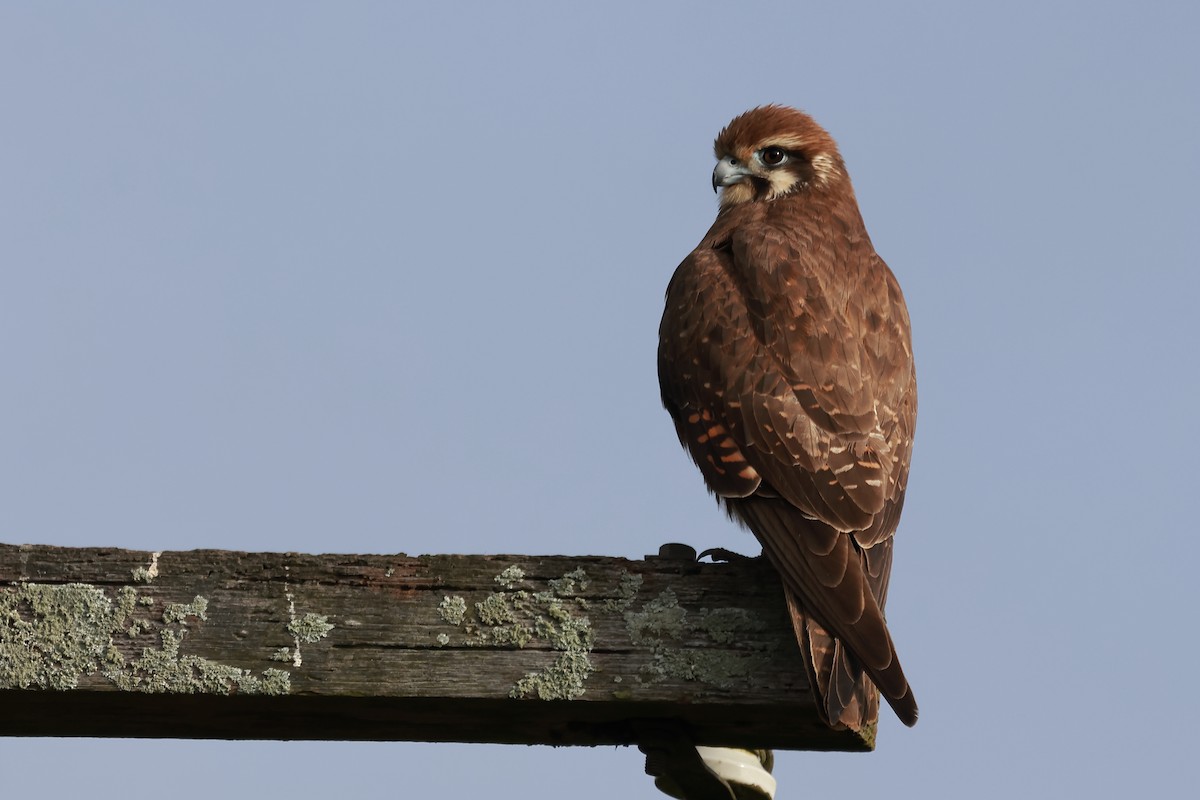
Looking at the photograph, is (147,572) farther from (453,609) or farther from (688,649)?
(688,649)

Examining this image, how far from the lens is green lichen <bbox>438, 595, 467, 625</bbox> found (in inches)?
88.7

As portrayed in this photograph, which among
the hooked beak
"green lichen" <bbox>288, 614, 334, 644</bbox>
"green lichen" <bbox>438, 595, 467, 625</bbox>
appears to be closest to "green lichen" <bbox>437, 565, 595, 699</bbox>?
"green lichen" <bbox>438, 595, 467, 625</bbox>

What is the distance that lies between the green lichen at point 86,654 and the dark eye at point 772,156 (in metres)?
4.16

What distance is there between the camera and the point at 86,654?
2.20m

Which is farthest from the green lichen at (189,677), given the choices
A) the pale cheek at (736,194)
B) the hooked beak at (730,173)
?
the hooked beak at (730,173)

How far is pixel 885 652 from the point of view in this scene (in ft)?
8.52

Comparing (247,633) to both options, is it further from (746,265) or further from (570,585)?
(746,265)

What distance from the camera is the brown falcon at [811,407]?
261 centimetres

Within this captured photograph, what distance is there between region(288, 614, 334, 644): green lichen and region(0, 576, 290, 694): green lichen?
0.20 ft

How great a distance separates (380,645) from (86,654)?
429 millimetres

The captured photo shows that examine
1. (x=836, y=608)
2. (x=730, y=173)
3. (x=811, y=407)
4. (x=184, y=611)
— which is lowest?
(x=184, y=611)

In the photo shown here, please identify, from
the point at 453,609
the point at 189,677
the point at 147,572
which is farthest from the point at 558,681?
the point at 147,572

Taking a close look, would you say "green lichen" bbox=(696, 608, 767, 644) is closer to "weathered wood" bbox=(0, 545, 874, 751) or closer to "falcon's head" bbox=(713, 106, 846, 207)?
"weathered wood" bbox=(0, 545, 874, 751)

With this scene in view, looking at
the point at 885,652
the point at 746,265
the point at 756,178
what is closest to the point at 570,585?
the point at 885,652
